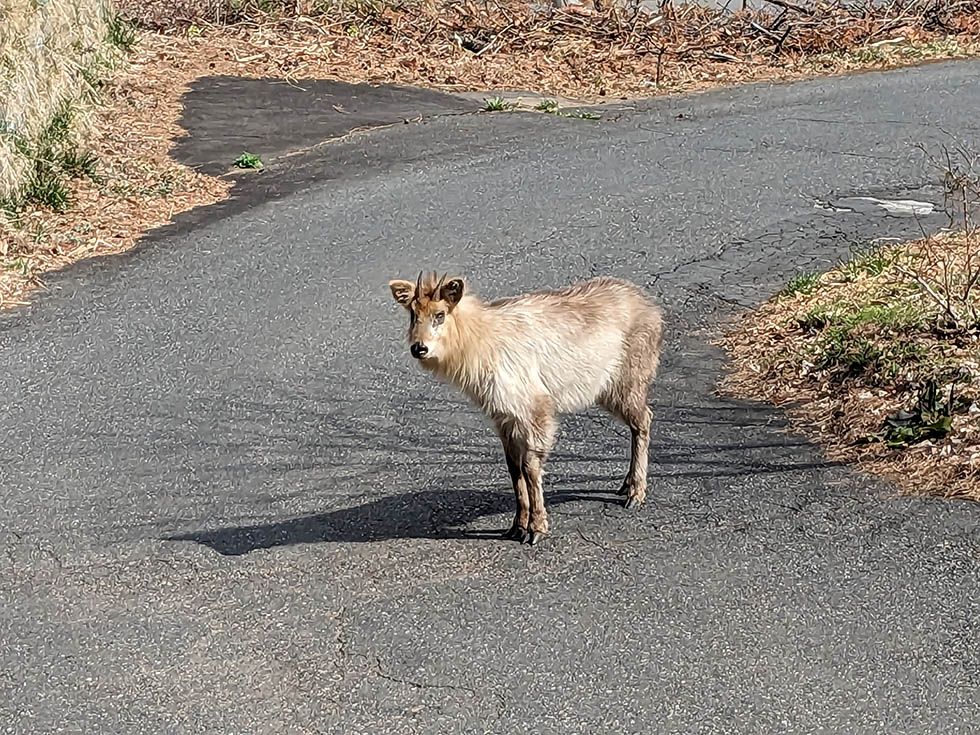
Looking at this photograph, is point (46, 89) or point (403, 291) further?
point (46, 89)

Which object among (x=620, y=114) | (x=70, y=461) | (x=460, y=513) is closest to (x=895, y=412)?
(x=460, y=513)

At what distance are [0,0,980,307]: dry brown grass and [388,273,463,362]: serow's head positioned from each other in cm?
857

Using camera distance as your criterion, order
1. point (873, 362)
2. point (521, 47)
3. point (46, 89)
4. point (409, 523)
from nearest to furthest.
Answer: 1. point (409, 523)
2. point (873, 362)
3. point (46, 89)
4. point (521, 47)

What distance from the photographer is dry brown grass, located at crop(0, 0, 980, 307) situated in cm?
1620

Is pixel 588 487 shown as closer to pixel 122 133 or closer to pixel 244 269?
pixel 244 269

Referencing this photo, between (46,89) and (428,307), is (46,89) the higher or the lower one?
the lower one

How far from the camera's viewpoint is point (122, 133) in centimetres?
1345

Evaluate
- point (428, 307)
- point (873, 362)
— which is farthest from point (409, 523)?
point (873, 362)

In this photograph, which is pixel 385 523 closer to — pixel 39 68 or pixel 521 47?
pixel 39 68

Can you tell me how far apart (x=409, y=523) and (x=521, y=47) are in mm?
12118

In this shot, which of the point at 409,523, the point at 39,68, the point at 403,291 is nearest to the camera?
the point at 403,291

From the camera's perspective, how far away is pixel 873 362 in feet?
26.1

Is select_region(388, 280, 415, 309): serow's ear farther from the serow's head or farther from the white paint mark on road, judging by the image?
the white paint mark on road

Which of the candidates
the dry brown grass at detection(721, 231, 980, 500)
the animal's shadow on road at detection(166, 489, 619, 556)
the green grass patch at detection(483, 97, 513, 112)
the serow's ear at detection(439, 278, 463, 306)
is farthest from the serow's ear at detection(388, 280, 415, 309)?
the green grass patch at detection(483, 97, 513, 112)
